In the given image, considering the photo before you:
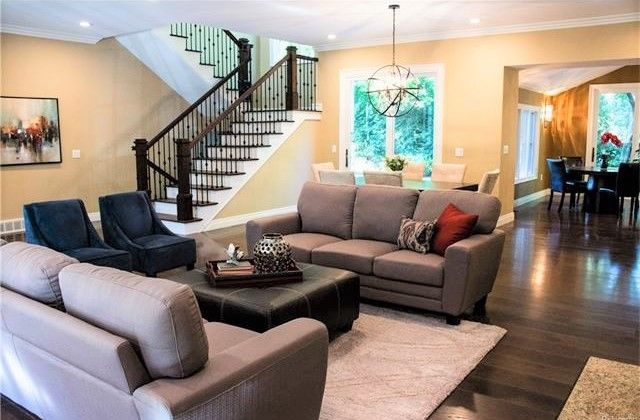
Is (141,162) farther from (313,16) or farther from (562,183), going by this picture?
(562,183)

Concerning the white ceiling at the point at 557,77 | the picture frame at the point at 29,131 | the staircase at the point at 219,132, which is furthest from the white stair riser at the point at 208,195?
the white ceiling at the point at 557,77

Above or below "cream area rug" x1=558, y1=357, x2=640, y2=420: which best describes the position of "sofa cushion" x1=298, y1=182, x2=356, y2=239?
above

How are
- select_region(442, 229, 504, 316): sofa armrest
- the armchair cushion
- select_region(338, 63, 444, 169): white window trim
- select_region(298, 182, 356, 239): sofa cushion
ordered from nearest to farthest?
select_region(442, 229, 504, 316): sofa armrest → the armchair cushion → select_region(298, 182, 356, 239): sofa cushion → select_region(338, 63, 444, 169): white window trim

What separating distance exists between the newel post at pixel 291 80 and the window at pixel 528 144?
4659 mm

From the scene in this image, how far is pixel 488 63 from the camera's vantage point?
764 cm

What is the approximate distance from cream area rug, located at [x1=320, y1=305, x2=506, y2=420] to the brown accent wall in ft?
31.1

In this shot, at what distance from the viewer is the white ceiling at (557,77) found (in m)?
9.58

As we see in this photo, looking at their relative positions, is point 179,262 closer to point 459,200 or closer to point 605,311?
point 459,200

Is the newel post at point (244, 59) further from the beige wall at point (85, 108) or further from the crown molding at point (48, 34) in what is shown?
the crown molding at point (48, 34)

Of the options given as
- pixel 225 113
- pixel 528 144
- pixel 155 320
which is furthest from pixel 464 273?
pixel 528 144

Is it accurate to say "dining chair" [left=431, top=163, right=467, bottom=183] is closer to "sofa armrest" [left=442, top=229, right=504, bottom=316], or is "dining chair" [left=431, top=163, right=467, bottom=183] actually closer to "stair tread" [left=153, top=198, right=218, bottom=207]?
"stair tread" [left=153, top=198, right=218, bottom=207]

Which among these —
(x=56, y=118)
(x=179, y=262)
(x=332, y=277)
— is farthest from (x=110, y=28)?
(x=332, y=277)

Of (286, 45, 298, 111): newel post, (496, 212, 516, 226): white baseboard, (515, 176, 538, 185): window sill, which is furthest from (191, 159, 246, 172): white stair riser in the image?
(515, 176, 538, 185): window sill

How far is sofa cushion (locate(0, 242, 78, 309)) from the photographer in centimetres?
226
